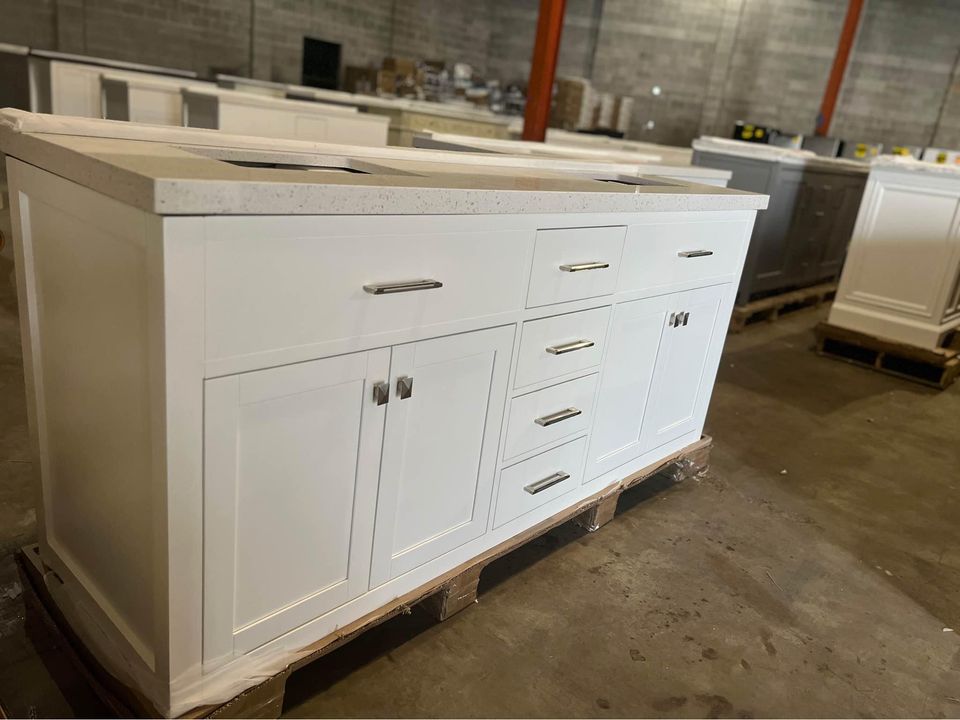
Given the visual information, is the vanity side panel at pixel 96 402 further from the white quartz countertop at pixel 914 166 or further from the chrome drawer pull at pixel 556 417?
the white quartz countertop at pixel 914 166

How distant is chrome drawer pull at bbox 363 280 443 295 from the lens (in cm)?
134

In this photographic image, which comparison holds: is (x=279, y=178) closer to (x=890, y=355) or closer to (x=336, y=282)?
(x=336, y=282)

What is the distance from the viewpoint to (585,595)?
6.66ft

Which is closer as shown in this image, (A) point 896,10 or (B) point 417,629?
(B) point 417,629

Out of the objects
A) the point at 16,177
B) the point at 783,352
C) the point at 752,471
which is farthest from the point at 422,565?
the point at 783,352

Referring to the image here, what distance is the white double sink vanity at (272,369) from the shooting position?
1.15m

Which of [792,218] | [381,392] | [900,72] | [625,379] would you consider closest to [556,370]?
[625,379]

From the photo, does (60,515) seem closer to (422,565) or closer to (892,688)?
(422,565)

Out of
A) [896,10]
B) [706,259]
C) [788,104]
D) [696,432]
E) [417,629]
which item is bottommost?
[417,629]

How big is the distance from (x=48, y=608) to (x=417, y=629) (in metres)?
0.85

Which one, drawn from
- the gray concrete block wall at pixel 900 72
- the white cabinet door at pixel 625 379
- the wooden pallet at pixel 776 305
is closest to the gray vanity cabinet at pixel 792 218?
the wooden pallet at pixel 776 305

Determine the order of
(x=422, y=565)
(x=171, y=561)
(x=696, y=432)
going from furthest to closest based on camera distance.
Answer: (x=696, y=432) → (x=422, y=565) → (x=171, y=561)

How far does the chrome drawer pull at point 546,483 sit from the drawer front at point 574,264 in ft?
1.77

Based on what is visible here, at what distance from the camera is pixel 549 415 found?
1964 mm
